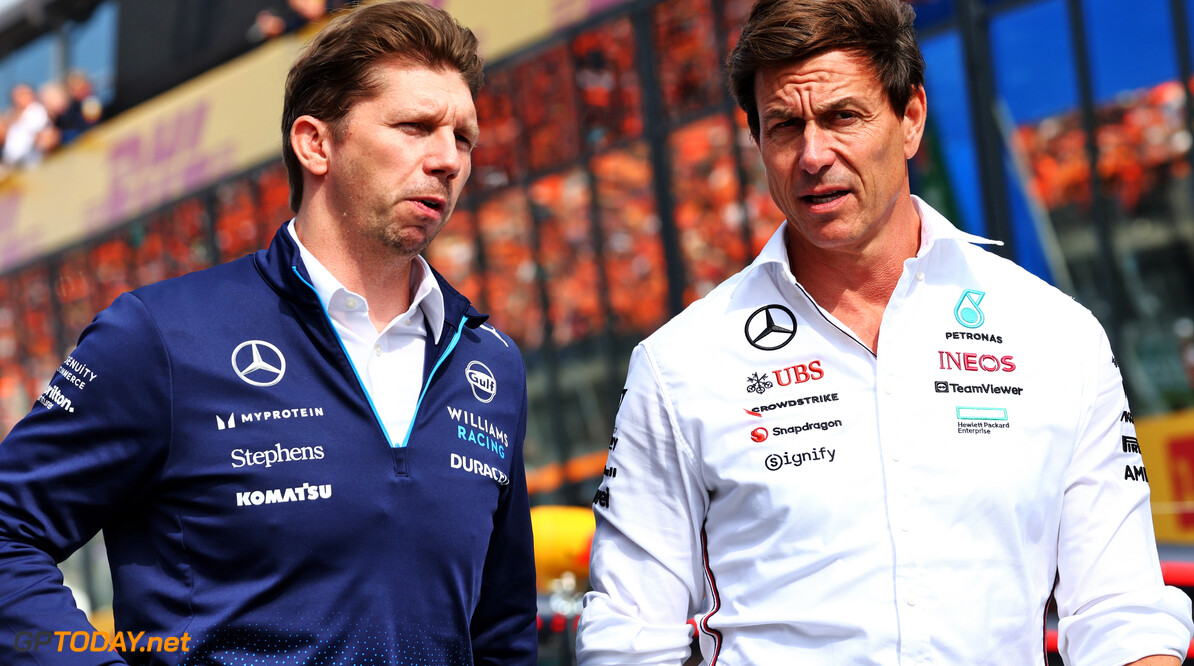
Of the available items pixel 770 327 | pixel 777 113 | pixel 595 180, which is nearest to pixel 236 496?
pixel 770 327

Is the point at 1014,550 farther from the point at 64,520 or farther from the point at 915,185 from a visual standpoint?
the point at 915,185

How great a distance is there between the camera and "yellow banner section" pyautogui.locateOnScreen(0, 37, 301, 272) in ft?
36.9

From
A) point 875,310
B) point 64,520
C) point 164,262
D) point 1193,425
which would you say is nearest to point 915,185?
point 1193,425

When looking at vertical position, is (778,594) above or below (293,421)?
below

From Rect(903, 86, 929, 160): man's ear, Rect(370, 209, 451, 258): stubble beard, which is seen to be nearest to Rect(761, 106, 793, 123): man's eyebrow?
Rect(903, 86, 929, 160): man's ear

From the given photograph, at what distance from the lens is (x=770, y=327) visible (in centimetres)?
220

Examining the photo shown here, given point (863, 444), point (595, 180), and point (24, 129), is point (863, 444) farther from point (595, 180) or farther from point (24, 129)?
point (24, 129)

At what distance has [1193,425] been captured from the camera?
198 inches

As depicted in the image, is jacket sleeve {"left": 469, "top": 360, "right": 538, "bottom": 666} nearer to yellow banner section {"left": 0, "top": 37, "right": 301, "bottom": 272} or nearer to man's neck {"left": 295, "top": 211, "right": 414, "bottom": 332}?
man's neck {"left": 295, "top": 211, "right": 414, "bottom": 332}

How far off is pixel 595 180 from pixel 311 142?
582cm

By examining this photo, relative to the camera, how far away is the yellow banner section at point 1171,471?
493 cm

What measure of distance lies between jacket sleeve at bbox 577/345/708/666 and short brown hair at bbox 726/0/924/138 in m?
0.60

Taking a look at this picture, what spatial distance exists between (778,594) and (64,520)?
45.2 inches

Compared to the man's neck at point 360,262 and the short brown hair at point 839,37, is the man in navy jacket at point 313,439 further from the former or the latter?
the short brown hair at point 839,37
